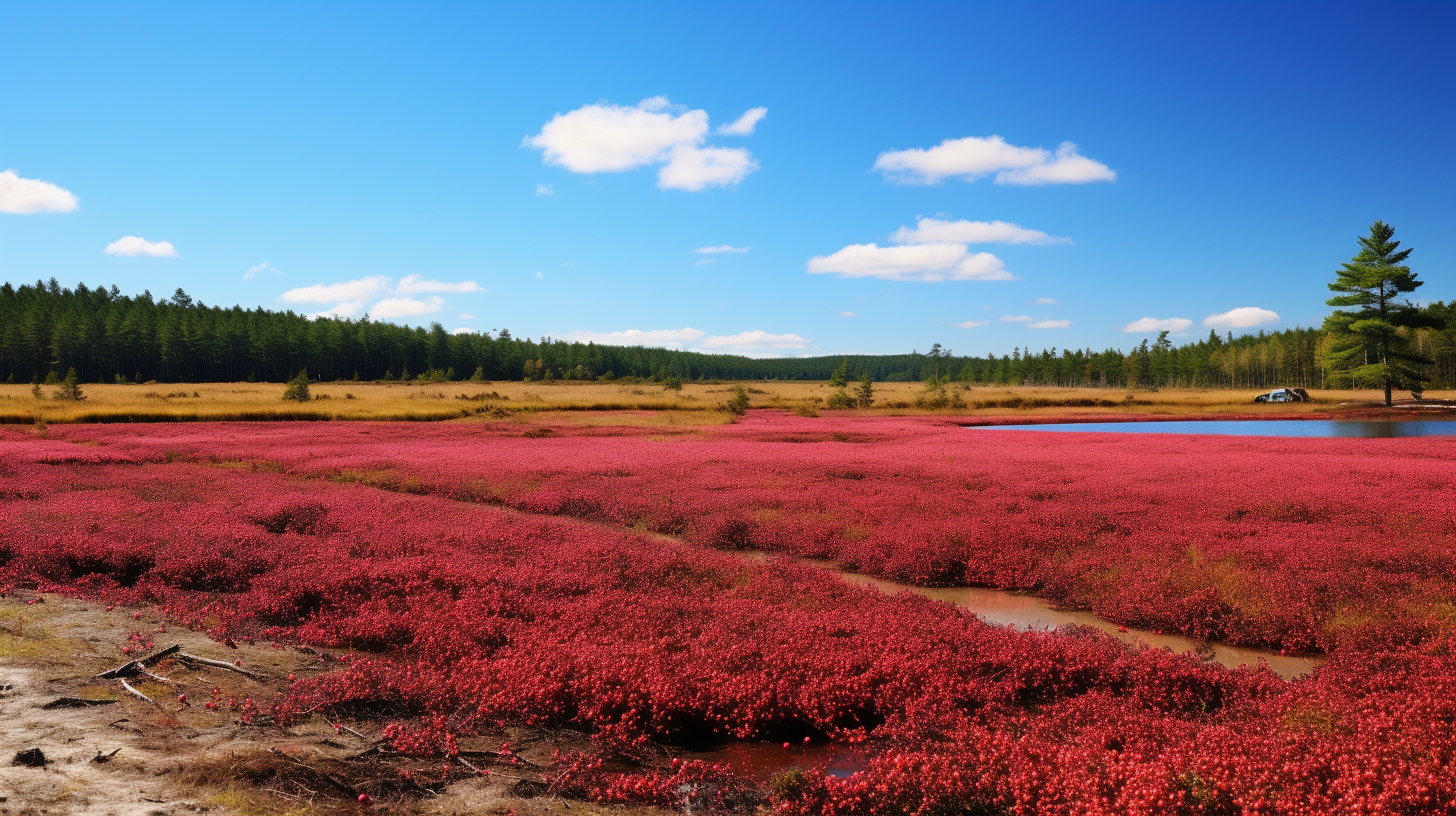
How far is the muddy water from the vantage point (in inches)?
332

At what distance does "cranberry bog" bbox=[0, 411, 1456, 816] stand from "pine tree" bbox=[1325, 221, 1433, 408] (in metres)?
57.7

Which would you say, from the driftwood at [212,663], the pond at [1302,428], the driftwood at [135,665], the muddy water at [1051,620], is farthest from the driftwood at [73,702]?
the pond at [1302,428]

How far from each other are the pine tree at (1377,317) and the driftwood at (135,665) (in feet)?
265

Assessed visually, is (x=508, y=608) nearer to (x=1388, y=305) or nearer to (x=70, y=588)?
(x=70, y=588)

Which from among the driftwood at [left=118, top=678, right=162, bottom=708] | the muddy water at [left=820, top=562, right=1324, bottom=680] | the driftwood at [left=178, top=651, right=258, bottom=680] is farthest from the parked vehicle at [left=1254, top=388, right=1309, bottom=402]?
the driftwood at [left=118, top=678, right=162, bottom=708]

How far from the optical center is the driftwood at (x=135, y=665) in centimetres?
719

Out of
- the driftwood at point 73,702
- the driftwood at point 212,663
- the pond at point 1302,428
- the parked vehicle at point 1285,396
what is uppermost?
the parked vehicle at point 1285,396

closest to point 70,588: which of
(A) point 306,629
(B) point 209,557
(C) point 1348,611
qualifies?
(B) point 209,557

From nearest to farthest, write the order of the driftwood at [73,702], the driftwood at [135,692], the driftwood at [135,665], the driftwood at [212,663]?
the driftwood at [73,702] → the driftwood at [135,692] → the driftwood at [135,665] → the driftwood at [212,663]

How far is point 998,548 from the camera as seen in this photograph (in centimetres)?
1284

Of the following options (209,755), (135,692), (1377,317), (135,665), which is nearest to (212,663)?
(135,665)

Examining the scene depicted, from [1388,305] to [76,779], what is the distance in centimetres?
8574

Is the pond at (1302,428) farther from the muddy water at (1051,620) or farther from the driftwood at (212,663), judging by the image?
the driftwood at (212,663)

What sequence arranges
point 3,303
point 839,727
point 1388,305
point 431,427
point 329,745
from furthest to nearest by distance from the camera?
point 3,303
point 1388,305
point 431,427
point 839,727
point 329,745
